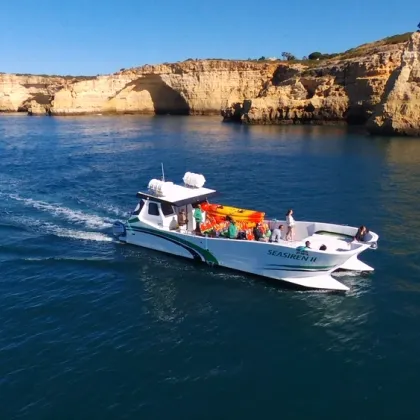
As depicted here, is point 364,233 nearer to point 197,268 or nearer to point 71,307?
point 197,268

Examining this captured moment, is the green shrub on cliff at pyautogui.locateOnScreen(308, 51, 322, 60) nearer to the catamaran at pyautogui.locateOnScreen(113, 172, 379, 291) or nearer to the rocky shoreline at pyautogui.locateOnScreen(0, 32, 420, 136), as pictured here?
the rocky shoreline at pyautogui.locateOnScreen(0, 32, 420, 136)

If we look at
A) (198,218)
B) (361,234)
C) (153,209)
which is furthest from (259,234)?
(153,209)

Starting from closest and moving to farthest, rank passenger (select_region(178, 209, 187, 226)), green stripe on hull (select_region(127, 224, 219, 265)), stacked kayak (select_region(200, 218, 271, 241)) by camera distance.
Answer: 1. green stripe on hull (select_region(127, 224, 219, 265))
2. stacked kayak (select_region(200, 218, 271, 241))
3. passenger (select_region(178, 209, 187, 226))

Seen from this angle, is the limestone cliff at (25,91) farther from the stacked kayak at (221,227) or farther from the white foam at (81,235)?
the stacked kayak at (221,227)

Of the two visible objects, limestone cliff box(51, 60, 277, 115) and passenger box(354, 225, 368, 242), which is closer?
passenger box(354, 225, 368, 242)

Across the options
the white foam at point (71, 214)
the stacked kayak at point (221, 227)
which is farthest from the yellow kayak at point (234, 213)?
the white foam at point (71, 214)

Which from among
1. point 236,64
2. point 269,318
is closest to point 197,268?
point 269,318

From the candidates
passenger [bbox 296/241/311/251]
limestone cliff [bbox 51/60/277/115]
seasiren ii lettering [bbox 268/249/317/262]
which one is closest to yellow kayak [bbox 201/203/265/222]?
seasiren ii lettering [bbox 268/249/317/262]
